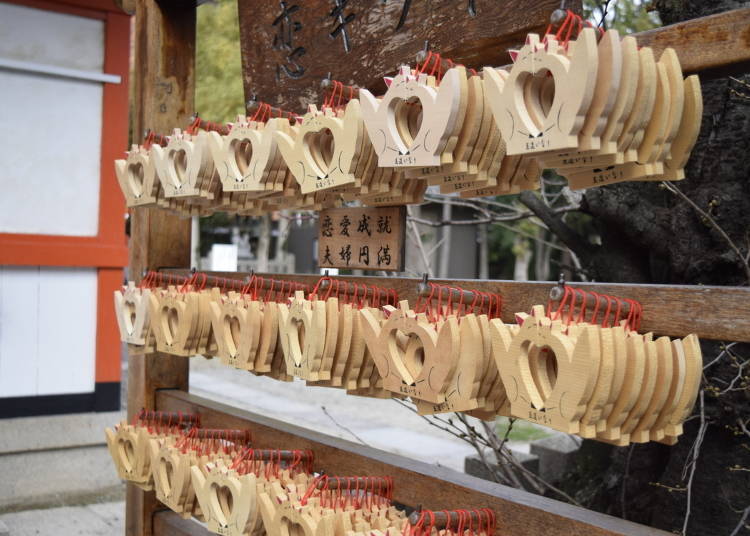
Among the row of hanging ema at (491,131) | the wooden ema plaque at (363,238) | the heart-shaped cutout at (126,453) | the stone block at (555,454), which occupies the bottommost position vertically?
the stone block at (555,454)

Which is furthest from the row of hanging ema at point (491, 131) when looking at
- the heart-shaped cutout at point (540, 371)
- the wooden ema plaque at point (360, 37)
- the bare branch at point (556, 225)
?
the bare branch at point (556, 225)

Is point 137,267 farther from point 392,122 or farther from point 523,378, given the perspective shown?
point 523,378

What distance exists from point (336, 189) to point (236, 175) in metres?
0.42

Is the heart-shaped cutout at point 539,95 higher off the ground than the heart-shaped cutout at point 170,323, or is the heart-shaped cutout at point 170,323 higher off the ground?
the heart-shaped cutout at point 539,95

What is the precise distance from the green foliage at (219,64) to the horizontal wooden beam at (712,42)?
1452cm

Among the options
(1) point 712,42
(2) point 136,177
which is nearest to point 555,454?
(2) point 136,177

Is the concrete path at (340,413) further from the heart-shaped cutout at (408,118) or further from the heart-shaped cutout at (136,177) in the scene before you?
the heart-shaped cutout at (408,118)

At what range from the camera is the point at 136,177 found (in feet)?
10.3

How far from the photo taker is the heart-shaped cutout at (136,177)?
3.09m

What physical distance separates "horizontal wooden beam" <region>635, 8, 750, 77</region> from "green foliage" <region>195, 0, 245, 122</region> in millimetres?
14516

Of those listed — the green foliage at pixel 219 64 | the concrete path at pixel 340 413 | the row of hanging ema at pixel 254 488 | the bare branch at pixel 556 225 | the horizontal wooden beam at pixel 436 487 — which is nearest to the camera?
the horizontal wooden beam at pixel 436 487

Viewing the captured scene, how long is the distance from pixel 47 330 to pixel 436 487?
4.27 metres

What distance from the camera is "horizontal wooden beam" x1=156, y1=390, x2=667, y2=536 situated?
1.89m

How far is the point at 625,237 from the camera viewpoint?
4.05m
